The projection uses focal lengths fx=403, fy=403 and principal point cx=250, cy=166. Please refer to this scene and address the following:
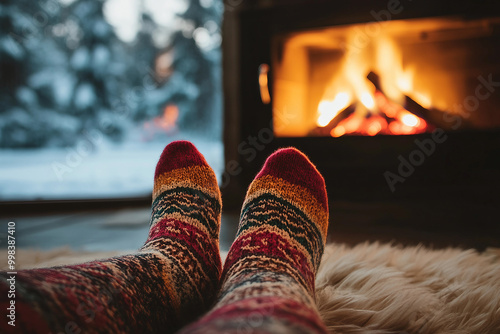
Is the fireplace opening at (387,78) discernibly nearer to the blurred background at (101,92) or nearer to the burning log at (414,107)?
the burning log at (414,107)

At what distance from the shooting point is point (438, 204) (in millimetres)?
1509

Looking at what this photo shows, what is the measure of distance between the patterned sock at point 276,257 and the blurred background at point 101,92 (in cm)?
113

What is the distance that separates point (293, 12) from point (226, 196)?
0.77 metres

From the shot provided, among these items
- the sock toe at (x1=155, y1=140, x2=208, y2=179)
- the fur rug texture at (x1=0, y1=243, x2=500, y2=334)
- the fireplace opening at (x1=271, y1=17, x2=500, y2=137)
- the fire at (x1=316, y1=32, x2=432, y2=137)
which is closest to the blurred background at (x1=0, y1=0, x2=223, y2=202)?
the fireplace opening at (x1=271, y1=17, x2=500, y2=137)

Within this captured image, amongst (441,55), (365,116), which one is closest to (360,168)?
(365,116)

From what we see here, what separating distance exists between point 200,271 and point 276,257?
0.45 ft

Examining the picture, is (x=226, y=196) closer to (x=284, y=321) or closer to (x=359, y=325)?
(x=359, y=325)

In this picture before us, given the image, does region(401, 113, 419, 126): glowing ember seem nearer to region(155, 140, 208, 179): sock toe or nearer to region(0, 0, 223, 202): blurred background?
region(0, 0, 223, 202): blurred background

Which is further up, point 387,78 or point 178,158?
point 387,78

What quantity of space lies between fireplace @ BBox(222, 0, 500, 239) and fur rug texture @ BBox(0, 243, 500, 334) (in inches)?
21.7

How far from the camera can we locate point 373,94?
1531 millimetres

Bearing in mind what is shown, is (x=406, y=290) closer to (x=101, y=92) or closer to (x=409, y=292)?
(x=409, y=292)

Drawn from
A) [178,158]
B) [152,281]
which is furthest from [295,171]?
[152,281]

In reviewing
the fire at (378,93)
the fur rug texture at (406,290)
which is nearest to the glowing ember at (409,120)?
the fire at (378,93)
